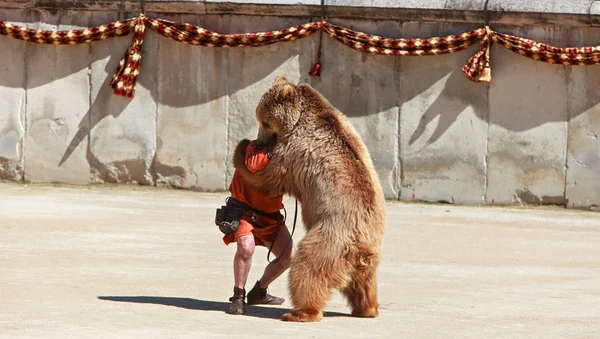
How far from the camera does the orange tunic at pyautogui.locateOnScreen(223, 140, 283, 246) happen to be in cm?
713

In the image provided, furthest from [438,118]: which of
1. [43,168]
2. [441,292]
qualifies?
[441,292]

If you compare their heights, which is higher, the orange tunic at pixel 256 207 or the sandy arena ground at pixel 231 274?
the orange tunic at pixel 256 207

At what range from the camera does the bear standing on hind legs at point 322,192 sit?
669 centimetres

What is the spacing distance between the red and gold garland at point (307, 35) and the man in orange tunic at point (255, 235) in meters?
7.33

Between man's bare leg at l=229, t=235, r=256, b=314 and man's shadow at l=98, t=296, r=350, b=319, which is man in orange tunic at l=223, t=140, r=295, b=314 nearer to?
man's bare leg at l=229, t=235, r=256, b=314

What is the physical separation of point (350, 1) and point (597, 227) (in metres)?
4.31

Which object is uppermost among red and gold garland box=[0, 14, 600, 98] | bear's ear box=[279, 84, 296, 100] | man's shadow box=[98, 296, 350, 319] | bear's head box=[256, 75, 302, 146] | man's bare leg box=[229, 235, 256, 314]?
red and gold garland box=[0, 14, 600, 98]

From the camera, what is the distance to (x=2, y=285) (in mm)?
7809

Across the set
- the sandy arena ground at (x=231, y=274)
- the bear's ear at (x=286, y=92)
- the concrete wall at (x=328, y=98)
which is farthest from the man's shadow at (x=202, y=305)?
the concrete wall at (x=328, y=98)

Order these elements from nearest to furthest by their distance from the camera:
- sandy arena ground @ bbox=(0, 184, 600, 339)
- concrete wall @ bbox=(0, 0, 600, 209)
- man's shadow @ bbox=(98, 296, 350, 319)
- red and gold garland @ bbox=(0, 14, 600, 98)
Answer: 1. sandy arena ground @ bbox=(0, 184, 600, 339)
2. man's shadow @ bbox=(98, 296, 350, 319)
3. red and gold garland @ bbox=(0, 14, 600, 98)
4. concrete wall @ bbox=(0, 0, 600, 209)

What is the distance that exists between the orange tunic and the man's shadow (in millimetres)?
448

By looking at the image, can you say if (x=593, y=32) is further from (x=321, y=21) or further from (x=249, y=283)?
(x=249, y=283)

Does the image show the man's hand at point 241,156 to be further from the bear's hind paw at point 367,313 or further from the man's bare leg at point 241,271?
the bear's hind paw at point 367,313

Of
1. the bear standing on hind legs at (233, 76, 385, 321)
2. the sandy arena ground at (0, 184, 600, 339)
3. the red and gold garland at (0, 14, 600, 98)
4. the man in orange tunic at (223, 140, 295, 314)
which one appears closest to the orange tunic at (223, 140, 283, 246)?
the man in orange tunic at (223, 140, 295, 314)
